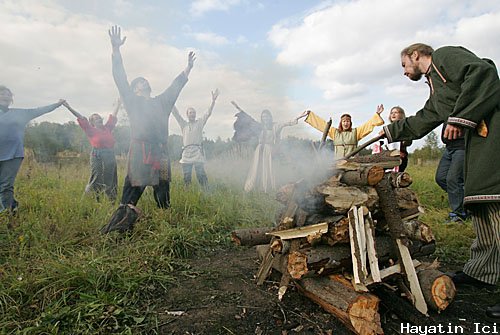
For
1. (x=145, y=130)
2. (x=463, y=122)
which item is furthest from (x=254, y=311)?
(x=145, y=130)

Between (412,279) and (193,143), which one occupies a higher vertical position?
(193,143)

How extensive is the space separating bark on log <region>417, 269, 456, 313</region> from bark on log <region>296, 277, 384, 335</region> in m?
0.56

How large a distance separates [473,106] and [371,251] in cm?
130

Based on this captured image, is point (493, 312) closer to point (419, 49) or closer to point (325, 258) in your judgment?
point (325, 258)

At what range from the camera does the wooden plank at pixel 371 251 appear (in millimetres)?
2270

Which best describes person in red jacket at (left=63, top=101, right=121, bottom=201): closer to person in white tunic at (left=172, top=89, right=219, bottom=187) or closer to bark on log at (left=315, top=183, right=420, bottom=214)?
person in white tunic at (left=172, top=89, right=219, bottom=187)

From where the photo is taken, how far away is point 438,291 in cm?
235

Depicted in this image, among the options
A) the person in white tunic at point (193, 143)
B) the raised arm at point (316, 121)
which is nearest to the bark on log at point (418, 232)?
the raised arm at point (316, 121)

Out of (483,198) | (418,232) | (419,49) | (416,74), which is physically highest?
(419,49)

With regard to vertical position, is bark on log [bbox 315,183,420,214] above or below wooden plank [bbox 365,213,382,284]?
above

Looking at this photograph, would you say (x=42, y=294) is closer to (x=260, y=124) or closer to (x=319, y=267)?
(x=319, y=267)

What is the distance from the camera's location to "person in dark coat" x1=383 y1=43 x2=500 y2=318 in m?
2.25

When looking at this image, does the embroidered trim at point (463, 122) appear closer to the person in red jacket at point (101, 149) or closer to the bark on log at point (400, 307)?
the bark on log at point (400, 307)

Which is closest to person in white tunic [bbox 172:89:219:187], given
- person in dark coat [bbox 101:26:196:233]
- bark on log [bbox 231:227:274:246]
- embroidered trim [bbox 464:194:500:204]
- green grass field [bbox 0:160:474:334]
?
green grass field [bbox 0:160:474:334]
